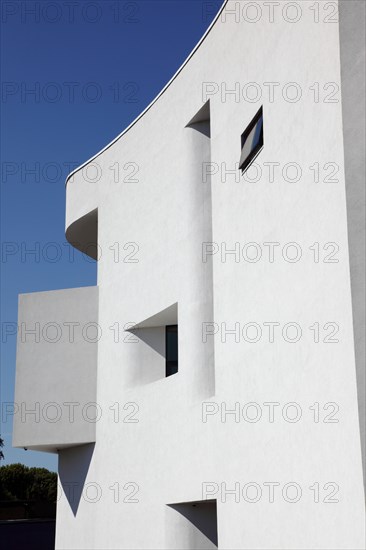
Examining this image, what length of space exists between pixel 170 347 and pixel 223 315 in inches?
171

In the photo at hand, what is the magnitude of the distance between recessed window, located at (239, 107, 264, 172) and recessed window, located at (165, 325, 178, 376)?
5.29 metres

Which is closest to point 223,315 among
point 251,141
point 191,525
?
point 251,141

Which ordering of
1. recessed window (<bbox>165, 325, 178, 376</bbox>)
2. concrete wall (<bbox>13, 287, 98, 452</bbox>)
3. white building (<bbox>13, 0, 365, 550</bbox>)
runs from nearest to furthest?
white building (<bbox>13, 0, 365, 550</bbox>)
recessed window (<bbox>165, 325, 178, 376</bbox>)
concrete wall (<bbox>13, 287, 98, 452</bbox>)

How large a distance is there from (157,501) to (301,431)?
5985mm

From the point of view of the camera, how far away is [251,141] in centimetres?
1226

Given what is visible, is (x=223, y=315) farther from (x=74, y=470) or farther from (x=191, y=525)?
(x=74, y=470)

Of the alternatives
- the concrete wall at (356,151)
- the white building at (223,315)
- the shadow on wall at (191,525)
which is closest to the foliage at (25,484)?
the white building at (223,315)

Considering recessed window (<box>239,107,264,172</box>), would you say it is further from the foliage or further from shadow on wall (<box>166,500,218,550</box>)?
the foliage

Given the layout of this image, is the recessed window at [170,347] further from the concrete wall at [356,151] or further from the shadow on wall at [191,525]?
the concrete wall at [356,151]

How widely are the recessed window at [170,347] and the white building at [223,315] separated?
46 millimetres

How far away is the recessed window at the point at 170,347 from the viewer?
16.7 meters

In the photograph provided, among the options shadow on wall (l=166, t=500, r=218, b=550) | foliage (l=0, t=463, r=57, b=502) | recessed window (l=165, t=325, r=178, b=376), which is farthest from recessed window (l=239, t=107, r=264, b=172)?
foliage (l=0, t=463, r=57, b=502)

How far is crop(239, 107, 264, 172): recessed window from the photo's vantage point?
39.2ft

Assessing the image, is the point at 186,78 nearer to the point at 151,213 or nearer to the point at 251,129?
the point at 151,213
